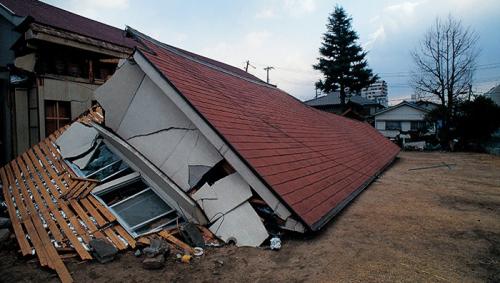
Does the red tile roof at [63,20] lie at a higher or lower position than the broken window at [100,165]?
higher

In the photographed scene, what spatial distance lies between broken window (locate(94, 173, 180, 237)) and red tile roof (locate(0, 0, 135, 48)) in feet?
25.1

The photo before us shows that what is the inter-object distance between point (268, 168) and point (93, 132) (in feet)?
14.1

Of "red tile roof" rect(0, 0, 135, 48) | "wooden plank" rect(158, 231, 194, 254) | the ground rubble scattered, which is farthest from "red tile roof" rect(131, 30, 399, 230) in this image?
"red tile roof" rect(0, 0, 135, 48)

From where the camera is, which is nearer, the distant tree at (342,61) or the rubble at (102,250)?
the rubble at (102,250)

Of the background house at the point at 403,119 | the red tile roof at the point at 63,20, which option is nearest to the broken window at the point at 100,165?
the red tile roof at the point at 63,20

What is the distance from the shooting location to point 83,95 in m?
10.4

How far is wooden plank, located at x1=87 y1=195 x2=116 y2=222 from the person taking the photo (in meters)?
4.26

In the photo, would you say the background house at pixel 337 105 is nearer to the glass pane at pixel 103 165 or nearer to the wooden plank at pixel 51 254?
the glass pane at pixel 103 165

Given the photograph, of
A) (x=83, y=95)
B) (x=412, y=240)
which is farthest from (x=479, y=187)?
(x=83, y=95)

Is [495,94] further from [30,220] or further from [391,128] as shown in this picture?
[30,220]

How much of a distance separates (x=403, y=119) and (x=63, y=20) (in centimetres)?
3476

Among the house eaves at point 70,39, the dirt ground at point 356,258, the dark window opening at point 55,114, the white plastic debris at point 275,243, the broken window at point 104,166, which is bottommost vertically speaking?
the dirt ground at point 356,258

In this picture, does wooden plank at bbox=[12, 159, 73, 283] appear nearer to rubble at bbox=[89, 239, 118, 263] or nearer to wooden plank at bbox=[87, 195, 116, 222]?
rubble at bbox=[89, 239, 118, 263]

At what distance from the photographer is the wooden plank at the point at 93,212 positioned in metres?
4.16
